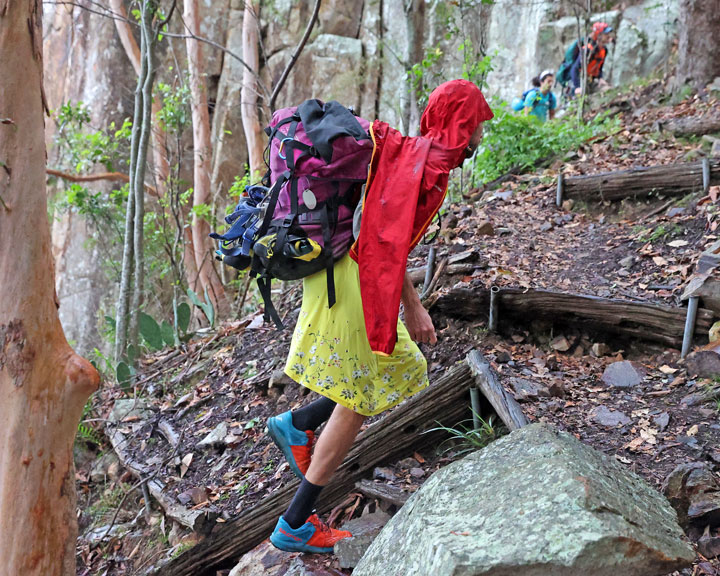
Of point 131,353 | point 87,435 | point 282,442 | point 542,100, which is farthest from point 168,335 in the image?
point 542,100

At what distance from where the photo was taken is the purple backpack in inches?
91.3

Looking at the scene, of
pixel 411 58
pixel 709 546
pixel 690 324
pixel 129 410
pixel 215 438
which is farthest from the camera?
pixel 411 58

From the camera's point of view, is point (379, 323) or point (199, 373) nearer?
point (379, 323)

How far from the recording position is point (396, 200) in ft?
7.29

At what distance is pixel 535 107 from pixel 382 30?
7.59 meters

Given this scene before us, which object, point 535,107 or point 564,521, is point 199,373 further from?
point 535,107

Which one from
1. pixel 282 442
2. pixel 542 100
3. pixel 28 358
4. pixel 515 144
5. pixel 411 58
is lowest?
pixel 282 442

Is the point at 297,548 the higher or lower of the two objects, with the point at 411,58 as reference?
lower

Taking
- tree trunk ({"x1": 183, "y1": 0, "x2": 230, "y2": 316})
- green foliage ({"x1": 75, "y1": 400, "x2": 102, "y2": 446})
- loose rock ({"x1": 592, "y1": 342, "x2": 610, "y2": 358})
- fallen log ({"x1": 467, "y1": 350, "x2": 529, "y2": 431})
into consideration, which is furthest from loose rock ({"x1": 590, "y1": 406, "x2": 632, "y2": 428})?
tree trunk ({"x1": 183, "y1": 0, "x2": 230, "y2": 316})

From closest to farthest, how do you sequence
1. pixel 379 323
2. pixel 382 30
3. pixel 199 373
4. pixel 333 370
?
pixel 379 323 → pixel 333 370 → pixel 199 373 → pixel 382 30

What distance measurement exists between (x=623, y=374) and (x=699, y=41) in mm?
6614

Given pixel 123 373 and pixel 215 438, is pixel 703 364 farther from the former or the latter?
pixel 123 373

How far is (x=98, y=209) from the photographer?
8.98m

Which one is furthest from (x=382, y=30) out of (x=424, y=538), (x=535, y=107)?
(x=424, y=538)
